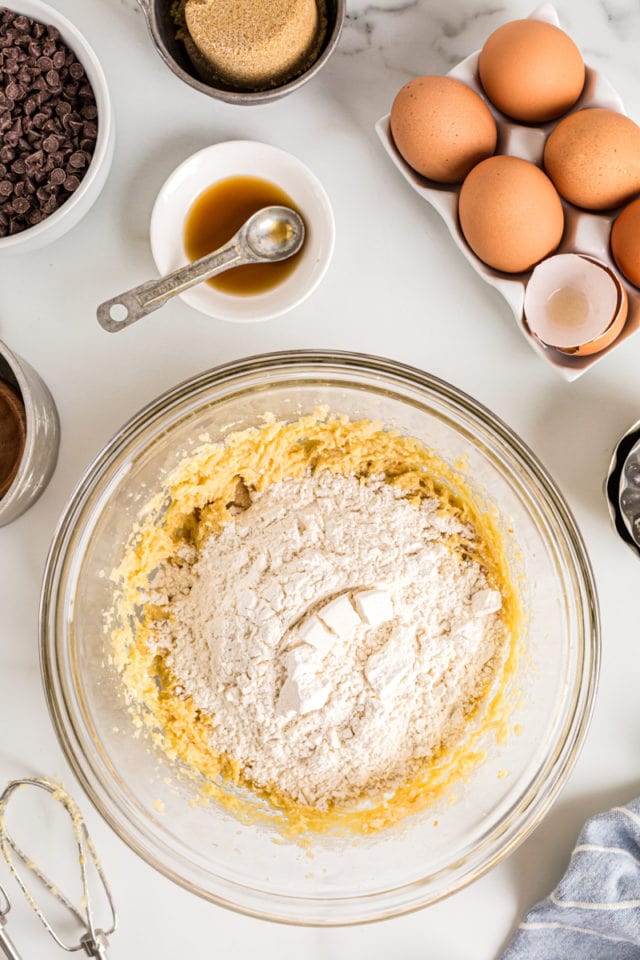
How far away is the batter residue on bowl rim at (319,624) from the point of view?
1313 mm

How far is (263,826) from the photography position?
4.63ft

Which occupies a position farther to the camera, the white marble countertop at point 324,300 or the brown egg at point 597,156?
the white marble countertop at point 324,300

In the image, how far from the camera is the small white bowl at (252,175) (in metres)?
1.37

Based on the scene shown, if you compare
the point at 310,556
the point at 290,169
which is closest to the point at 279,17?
the point at 290,169

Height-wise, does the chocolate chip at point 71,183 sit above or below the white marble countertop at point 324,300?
above

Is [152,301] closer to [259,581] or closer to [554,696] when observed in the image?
[259,581]

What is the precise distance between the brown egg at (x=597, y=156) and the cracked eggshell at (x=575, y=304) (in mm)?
108

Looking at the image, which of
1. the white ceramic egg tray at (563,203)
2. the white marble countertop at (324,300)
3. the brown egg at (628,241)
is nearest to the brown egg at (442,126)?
the white ceramic egg tray at (563,203)

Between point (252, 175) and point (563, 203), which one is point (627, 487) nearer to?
point (563, 203)

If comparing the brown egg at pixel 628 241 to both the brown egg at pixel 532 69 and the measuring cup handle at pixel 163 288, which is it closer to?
the brown egg at pixel 532 69

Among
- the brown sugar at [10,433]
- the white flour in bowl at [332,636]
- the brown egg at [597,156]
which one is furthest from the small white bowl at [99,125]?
the brown egg at [597,156]

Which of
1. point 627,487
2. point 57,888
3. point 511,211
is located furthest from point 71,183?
point 57,888

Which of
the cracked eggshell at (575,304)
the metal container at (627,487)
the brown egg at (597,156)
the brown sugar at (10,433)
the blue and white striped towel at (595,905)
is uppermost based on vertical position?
the brown sugar at (10,433)

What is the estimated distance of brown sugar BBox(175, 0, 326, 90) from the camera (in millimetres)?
1277
